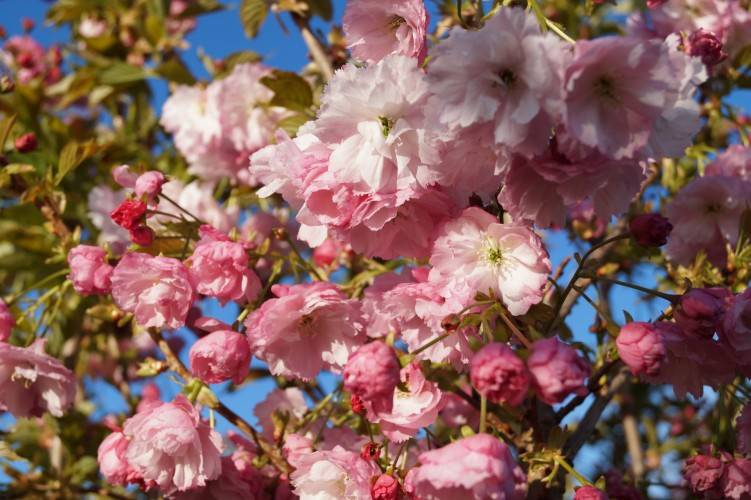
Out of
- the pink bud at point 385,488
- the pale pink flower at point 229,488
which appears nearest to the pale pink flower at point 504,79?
the pink bud at point 385,488

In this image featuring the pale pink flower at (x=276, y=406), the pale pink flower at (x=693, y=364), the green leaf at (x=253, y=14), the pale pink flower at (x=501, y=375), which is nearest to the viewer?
the pale pink flower at (x=501, y=375)

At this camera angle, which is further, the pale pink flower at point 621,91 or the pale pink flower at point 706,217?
the pale pink flower at point 706,217

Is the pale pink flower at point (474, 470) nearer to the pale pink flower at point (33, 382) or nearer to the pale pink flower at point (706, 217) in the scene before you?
the pale pink flower at point (33, 382)

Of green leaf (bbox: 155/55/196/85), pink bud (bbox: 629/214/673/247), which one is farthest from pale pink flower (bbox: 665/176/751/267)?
green leaf (bbox: 155/55/196/85)

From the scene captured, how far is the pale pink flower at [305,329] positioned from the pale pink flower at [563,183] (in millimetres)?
372

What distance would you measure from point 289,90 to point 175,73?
30.3 inches

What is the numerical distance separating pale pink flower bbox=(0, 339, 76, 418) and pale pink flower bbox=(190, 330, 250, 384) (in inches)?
14.2

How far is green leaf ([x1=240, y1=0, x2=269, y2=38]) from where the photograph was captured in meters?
1.98

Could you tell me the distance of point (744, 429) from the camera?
1186mm

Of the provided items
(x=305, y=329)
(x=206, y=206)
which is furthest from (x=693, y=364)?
(x=206, y=206)

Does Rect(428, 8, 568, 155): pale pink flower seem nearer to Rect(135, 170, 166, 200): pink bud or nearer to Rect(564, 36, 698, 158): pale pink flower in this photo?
Rect(564, 36, 698, 158): pale pink flower

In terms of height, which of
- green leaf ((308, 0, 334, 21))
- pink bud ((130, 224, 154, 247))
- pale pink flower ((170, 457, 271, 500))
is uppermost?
green leaf ((308, 0, 334, 21))

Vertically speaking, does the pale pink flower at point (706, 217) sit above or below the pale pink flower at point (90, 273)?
above

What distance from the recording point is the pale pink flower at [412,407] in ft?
3.52
